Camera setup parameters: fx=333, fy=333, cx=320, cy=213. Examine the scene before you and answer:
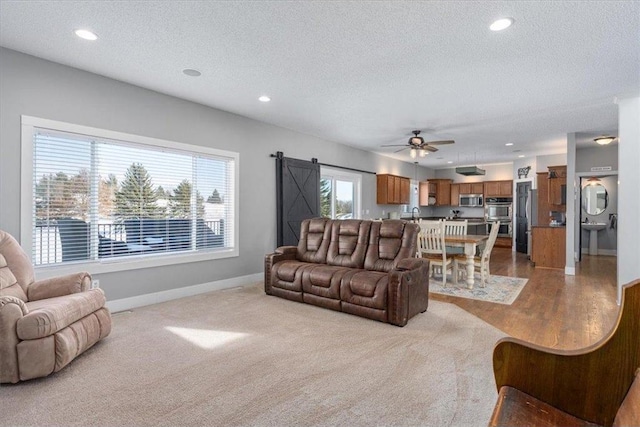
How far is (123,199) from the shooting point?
407cm

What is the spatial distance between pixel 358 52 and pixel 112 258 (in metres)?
3.60

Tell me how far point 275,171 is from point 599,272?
21.3 ft

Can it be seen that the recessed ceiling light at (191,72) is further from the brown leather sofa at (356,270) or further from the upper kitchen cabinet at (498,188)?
the upper kitchen cabinet at (498,188)

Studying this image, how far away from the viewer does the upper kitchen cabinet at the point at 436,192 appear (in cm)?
1106

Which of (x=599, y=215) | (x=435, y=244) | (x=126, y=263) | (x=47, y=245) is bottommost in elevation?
(x=126, y=263)

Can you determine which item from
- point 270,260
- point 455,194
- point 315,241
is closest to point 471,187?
point 455,194

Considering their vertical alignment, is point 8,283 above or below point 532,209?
below

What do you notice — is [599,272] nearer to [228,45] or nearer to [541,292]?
[541,292]

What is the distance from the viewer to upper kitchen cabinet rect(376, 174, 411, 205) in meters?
8.82

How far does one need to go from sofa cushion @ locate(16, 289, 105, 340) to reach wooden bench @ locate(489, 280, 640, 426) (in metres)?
2.75

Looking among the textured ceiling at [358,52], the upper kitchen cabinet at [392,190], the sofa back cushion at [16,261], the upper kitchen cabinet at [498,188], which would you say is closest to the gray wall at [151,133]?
the textured ceiling at [358,52]

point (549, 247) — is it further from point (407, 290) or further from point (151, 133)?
point (151, 133)

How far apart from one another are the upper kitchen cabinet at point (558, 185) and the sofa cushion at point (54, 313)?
8591 mm

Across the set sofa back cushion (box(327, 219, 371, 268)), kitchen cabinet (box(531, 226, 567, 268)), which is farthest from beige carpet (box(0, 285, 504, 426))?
kitchen cabinet (box(531, 226, 567, 268))
